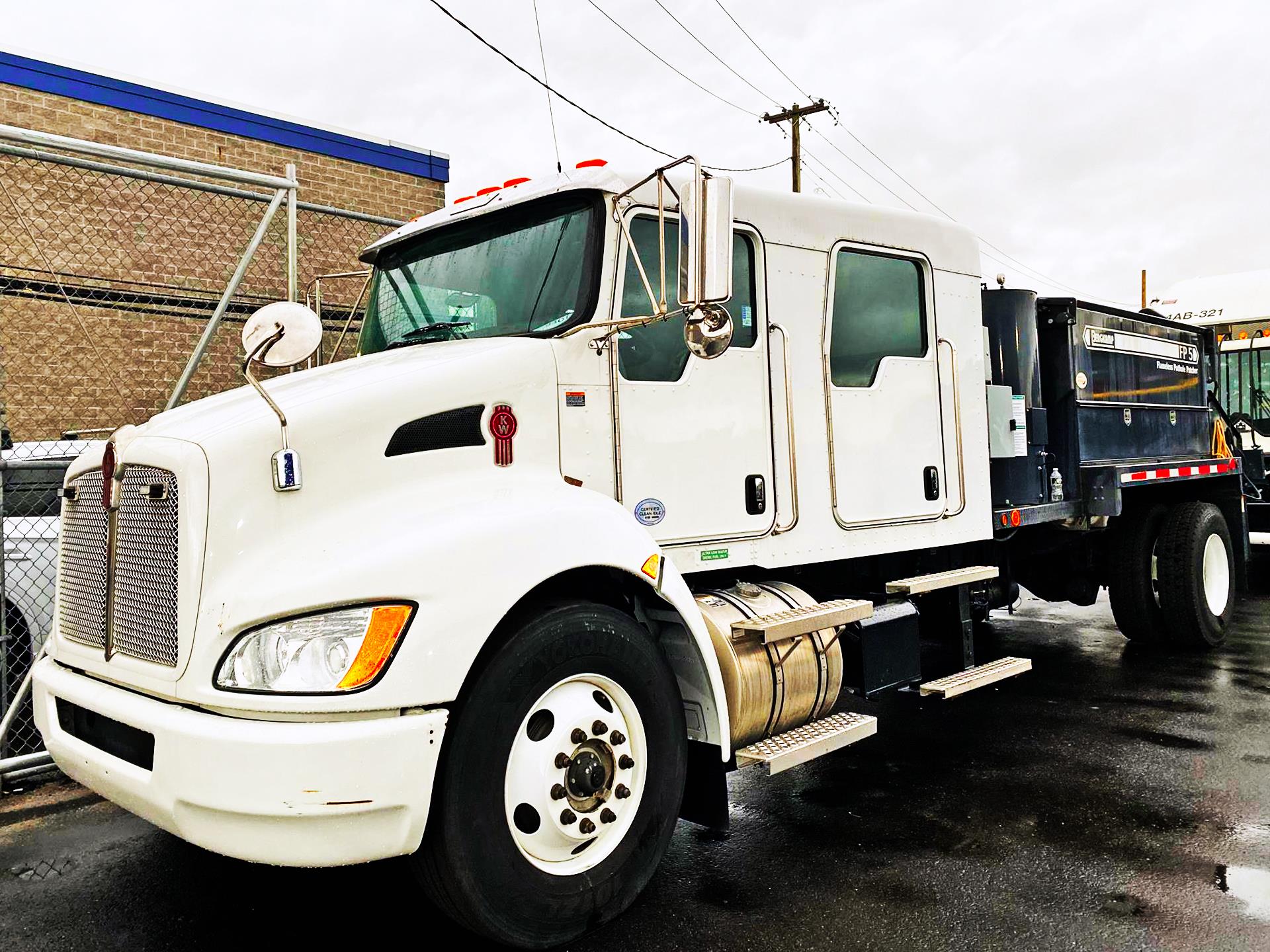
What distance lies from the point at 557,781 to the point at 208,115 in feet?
32.3

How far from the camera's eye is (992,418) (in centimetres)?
566

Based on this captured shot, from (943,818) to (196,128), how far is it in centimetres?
993

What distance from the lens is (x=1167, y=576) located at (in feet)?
24.2

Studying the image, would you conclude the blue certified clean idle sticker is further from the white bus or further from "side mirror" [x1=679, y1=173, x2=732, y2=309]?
the white bus

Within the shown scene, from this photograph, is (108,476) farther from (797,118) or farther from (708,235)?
(797,118)

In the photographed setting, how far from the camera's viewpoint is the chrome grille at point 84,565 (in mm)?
3330

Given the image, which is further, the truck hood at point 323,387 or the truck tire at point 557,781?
the truck hood at point 323,387

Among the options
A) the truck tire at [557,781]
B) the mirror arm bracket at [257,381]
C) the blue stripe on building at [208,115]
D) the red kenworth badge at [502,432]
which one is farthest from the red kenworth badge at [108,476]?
the blue stripe on building at [208,115]

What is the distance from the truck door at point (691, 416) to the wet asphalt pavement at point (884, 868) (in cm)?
131

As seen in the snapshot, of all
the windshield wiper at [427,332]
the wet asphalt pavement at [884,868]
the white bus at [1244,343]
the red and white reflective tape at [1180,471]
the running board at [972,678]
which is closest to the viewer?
the wet asphalt pavement at [884,868]

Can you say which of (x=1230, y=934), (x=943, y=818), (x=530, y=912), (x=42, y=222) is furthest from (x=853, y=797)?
(x=42, y=222)

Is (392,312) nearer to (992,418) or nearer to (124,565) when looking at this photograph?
(124,565)

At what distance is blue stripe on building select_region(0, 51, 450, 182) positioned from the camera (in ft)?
31.5

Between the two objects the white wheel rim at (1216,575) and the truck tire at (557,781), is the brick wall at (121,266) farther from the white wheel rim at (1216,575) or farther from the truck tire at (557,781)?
the white wheel rim at (1216,575)
